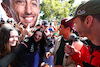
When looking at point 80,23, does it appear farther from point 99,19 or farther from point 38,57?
point 38,57

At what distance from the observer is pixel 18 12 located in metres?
1.46

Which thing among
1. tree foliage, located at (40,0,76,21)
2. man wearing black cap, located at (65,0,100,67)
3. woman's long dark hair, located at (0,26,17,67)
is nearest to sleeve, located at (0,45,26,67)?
woman's long dark hair, located at (0,26,17,67)

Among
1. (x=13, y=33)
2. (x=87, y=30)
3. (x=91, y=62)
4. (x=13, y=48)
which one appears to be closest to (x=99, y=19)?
(x=87, y=30)

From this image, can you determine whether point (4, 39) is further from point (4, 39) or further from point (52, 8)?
point (52, 8)

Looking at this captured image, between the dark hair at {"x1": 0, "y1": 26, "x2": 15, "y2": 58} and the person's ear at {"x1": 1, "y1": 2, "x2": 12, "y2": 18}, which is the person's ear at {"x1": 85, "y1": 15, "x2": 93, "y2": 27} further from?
the person's ear at {"x1": 1, "y1": 2, "x2": 12, "y2": 18}

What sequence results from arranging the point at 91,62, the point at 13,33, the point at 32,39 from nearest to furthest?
1. the point at 91,62
2. the point at 13,33
3. the point at 32,39

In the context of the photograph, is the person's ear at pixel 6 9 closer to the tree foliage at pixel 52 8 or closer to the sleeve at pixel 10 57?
the sleeve at pixel 10 57

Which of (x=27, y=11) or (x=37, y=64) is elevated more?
(x=27, y=11)

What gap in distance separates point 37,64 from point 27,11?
4.18 feet

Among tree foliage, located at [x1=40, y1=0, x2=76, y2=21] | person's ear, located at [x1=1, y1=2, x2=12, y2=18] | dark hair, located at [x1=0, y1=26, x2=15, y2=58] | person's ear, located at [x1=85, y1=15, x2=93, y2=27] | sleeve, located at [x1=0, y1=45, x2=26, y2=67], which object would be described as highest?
tree foliage, located at [x1=40, y1=0, x2=76, y2=21]

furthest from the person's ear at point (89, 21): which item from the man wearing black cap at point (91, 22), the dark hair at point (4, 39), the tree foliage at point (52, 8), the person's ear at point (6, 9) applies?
the tree foliage at point (52, 8)

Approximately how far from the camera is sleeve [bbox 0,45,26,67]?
3.70ft

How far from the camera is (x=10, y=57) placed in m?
1.20

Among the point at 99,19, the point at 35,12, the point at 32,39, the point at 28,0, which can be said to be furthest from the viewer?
the point at 32,39
